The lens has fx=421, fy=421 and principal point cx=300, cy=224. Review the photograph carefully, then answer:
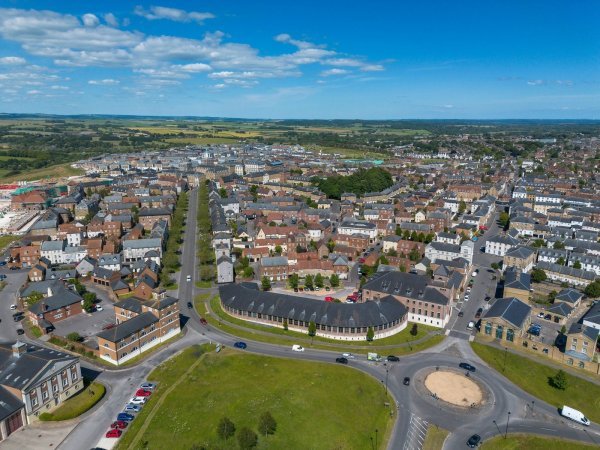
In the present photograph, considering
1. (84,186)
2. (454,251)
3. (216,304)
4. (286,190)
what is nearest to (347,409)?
(216,304)

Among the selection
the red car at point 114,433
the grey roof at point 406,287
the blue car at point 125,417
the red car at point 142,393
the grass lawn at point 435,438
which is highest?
the grey roof at point 406,287

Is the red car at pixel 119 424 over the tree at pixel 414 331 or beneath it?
beneath

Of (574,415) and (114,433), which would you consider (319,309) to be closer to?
(114,433)

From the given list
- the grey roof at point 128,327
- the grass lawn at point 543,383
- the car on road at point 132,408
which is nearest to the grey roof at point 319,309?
the grey roof at point 128,327

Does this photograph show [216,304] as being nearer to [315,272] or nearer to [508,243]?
[315,272]

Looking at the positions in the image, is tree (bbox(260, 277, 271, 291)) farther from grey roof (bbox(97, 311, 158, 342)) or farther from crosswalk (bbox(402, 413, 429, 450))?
crosswalk (bbox(402, 413, 429, 450))

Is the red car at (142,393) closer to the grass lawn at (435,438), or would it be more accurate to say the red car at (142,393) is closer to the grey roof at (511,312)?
the grass lawn at (435,438)
